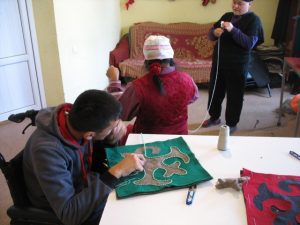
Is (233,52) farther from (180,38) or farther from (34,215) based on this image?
(34,215)

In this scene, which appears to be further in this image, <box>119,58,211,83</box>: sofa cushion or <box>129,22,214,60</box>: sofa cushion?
<box>129,22,214,60</box>: sofa cushion

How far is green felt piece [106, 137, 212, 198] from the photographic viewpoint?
3.63 ft

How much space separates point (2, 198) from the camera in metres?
2.12

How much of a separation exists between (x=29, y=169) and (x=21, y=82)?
2.37 metres

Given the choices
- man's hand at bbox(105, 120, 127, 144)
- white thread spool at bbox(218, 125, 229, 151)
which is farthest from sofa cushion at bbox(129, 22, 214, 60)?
white thread spool at bbox(218, 125, 229, 151)

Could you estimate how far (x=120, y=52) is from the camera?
14.7ft

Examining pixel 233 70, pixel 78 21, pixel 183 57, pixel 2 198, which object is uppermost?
pixel 78 21

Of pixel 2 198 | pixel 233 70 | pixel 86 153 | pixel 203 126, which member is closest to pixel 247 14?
pixel 233 70

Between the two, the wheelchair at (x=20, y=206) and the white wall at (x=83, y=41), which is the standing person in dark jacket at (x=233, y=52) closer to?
the white wall at (x=83, y=41)

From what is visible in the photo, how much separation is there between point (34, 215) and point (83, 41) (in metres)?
2.49

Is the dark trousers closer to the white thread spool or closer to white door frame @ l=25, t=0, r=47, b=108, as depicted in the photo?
the white thread spool

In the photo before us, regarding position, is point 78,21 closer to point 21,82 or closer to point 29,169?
point 21,82

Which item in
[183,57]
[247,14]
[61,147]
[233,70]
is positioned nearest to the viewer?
[61,147]

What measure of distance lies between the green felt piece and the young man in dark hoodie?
1.7 inches
